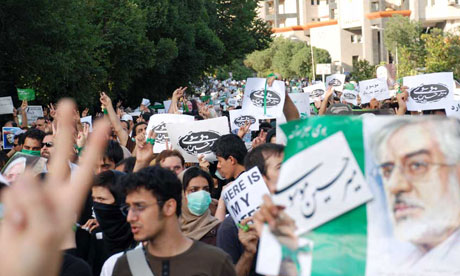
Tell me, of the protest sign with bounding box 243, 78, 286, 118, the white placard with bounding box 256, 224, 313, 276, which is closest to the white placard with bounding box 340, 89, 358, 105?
the protest sign with bounding box 243, 78, 286, 118

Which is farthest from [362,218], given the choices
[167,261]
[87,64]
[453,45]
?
[453,45]

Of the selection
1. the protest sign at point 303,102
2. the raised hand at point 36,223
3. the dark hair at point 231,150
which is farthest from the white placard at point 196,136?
the raised hand at point 36,223

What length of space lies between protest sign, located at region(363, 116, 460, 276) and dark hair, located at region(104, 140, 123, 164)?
16.3 ft

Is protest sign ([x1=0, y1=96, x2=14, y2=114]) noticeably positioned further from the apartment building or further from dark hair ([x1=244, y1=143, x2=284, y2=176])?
the apartment building

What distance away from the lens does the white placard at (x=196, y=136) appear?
32.1ft

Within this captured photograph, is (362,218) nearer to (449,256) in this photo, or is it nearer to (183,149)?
(449,256)

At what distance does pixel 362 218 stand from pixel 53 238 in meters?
1.58

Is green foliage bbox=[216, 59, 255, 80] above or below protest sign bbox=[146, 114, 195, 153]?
below

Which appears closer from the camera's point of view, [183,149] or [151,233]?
[151,233]

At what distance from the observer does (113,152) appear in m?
8.28

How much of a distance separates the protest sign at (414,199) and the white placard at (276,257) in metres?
0.22

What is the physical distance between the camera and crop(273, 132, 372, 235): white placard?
11.2 ft

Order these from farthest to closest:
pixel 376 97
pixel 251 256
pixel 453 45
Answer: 1. pixel 453 45
2. pixel 376 97
3. pixel 251 256

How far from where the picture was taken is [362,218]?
3.39m
